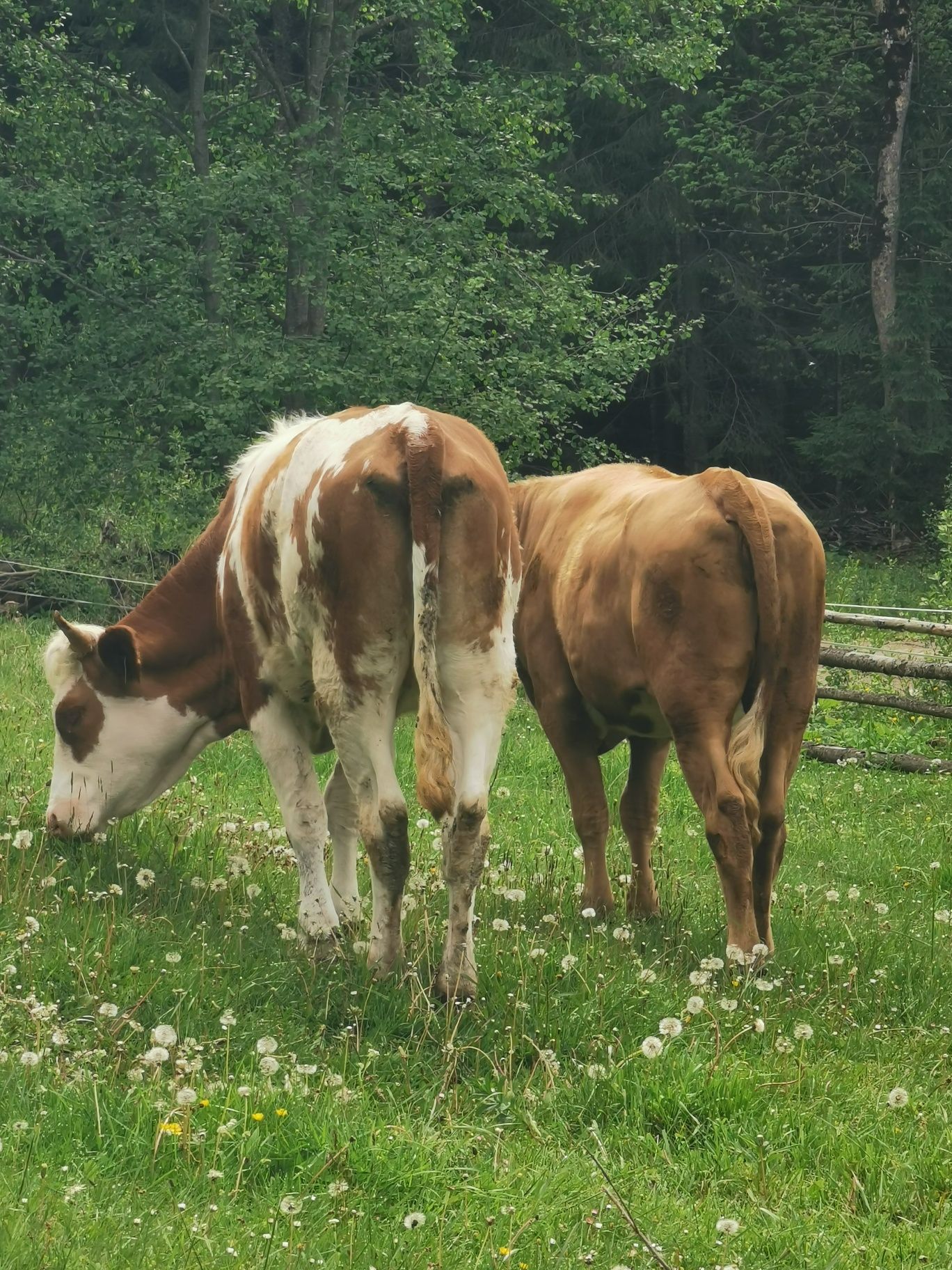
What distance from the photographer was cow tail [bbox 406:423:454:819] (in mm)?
4691

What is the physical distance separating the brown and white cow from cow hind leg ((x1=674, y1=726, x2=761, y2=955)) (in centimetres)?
98

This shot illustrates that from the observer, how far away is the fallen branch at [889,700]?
1176cm

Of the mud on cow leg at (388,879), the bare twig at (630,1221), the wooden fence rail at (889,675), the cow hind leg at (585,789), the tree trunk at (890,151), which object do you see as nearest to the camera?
the bare twig at (630,1221)

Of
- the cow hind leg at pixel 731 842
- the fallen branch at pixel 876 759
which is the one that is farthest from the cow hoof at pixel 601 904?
the fallen branch at pixel 876 759

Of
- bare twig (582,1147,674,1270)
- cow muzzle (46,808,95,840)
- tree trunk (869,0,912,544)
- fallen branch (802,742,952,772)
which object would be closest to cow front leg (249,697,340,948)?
cow muzzle (46,808,95,840)

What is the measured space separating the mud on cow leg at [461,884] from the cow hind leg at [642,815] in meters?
1.91

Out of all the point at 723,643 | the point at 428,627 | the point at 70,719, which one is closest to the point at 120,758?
the point at 70,719

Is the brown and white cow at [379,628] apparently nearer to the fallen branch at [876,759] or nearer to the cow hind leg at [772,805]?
the cow hind leg at [772,805]

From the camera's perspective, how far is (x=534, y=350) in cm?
1786

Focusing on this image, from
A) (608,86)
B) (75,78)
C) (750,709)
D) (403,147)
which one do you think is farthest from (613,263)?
(750,709)

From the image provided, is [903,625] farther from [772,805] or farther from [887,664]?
[772,805]

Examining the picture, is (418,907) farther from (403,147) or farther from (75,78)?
(75,78)

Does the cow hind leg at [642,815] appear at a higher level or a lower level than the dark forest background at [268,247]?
lower

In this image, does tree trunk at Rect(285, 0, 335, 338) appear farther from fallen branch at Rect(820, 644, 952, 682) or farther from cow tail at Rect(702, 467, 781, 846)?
cow tail at Rect(702, 467, 781, 846)
